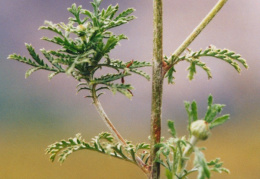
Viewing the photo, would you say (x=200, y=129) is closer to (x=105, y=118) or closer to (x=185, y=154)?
(x=185, y=154)

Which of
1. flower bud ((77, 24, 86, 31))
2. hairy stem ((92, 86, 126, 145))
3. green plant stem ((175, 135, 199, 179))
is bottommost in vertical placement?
green plant stem ((175, 135, 199, 179))

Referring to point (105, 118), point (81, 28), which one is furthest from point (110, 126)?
point (81, 28)

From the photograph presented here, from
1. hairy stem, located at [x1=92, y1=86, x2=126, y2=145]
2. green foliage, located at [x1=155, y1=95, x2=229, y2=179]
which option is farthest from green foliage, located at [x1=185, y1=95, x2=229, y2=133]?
hairy stem, located at [x1=92, y1=86, x2=126, y2=145]

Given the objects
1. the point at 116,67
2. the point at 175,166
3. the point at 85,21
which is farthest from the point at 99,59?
the point at 175,166

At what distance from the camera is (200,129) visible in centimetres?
157

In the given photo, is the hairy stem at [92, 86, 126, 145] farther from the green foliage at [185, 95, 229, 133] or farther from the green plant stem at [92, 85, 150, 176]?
the green foliage at [185, 95, 229, 133]

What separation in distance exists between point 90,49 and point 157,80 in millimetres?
272

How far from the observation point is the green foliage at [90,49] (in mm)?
1680

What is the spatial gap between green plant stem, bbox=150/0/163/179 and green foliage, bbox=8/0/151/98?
0.07m

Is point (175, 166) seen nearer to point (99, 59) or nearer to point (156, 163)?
point (156, 163)

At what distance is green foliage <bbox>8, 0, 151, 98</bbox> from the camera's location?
5.51 feet

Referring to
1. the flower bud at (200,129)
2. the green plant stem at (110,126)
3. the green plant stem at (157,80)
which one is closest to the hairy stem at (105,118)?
the green plant stem at (110,126)

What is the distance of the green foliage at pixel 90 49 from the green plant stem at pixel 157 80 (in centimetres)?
7

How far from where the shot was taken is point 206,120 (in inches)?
64.4
